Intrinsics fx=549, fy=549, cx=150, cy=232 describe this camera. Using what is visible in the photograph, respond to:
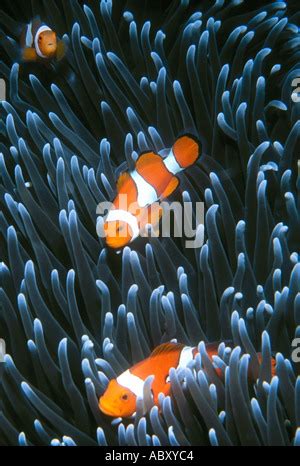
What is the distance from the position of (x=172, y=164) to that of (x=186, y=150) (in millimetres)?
59

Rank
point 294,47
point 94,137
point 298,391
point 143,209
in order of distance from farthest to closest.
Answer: point 294,47 < point 94,137 < point 143,209 < point 298,391

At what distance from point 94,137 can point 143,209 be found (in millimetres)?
494

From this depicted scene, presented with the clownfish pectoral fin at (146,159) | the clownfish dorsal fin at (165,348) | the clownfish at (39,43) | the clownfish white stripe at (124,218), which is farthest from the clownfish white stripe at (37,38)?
the clownfish dorsal fin at (165,348)

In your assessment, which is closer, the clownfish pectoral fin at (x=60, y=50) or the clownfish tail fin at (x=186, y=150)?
the clownfish tail fin at (x=186, y=150)

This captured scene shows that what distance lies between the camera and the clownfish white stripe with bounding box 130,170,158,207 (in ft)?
5.08

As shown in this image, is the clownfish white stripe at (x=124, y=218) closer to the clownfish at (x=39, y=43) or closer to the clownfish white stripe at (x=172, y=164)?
the clownfish white stripe at (x=172, y=164)

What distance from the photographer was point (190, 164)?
161 cm

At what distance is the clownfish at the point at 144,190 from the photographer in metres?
1.47

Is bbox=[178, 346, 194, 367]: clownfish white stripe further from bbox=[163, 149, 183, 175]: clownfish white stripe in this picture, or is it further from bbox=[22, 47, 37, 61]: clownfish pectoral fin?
bbox=[22, 47, 37, 61]: clownfish pectoral fin

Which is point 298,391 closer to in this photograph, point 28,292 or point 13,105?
point 28,292

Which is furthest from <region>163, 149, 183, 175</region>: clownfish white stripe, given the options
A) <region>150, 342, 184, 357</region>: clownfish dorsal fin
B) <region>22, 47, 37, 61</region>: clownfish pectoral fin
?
<region>22, 47, 37, 61</region>: clownfish pectoral fin

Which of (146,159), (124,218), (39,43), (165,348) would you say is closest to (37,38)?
→ (39,43)

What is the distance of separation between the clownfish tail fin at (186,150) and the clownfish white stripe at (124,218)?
0.23m

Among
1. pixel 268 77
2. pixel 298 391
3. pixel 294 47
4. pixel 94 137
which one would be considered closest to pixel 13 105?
pixel 94 137
